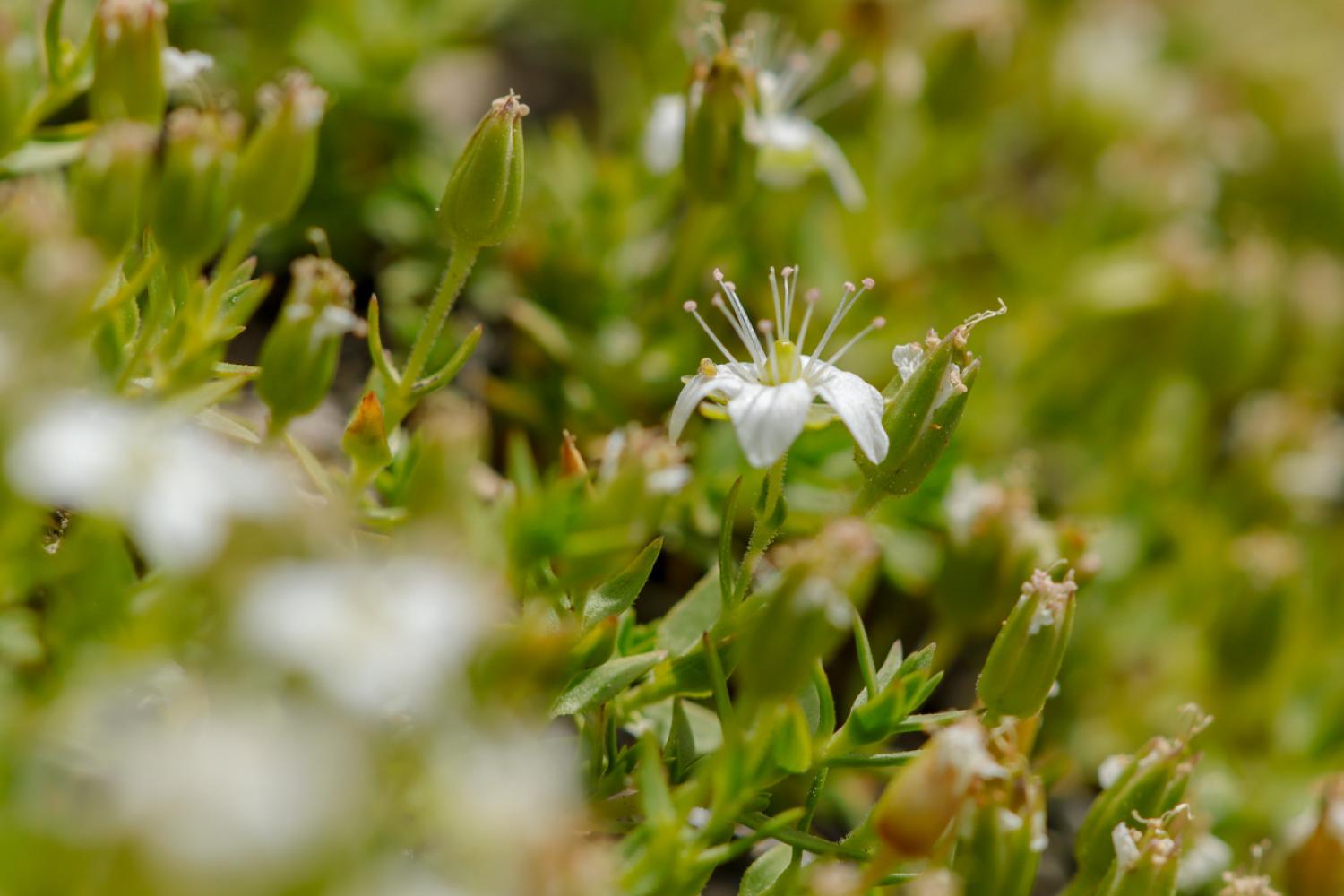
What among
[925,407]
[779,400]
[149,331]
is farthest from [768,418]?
[149,331]

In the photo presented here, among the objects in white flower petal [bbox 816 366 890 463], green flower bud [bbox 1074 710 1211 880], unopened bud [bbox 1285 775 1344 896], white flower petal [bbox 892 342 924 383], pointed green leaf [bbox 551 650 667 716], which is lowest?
unopened bud [bbox 1285 775 1344 896]

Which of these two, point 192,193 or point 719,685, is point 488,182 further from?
point 719,685

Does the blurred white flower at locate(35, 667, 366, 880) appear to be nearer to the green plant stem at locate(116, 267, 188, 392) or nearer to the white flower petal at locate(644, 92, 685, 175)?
the green plant stem at locate(116, 267, 188, 392)

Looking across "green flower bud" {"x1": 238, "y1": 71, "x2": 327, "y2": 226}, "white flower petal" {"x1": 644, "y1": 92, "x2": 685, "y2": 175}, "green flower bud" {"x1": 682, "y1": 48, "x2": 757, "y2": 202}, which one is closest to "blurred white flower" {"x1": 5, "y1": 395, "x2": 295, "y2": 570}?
"green flower bud" {"x1": 238, "y1": 71, "x2": 327, "y2": 226}

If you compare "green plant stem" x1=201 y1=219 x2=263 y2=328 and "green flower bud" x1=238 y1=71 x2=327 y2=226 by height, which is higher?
"green flower bud" x1=238 y1=71 x2=327 y2=226

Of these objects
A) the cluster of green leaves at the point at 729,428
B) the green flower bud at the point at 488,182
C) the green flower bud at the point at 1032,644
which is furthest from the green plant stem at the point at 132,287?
the green flower bud at the point at 1032,644

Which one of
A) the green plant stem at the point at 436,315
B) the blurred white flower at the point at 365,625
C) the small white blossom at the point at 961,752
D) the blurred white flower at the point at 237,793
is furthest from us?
the green plant stem at the point at 436,315

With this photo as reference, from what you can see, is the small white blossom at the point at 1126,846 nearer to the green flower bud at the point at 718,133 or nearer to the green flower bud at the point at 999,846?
the green flower bud at the point at 999,846

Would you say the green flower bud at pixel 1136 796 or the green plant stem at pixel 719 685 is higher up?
the green plant stem at pixel 719 685
